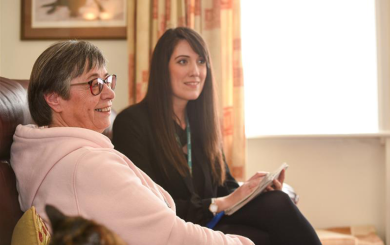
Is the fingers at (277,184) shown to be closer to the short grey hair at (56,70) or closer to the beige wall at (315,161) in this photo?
the short grey hair at (56,70)

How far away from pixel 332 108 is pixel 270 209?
1.57 meters

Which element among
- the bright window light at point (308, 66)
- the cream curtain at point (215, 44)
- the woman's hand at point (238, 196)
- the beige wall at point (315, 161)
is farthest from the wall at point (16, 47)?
the woman's hand at point (238, 196)

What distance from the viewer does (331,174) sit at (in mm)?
3215

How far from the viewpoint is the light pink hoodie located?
1088mm

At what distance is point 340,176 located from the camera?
321cm

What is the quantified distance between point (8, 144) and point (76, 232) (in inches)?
32.3

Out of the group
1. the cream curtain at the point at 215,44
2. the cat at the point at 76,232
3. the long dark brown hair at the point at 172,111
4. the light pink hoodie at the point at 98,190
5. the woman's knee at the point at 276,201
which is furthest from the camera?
the cream curtain at the point at 215,44

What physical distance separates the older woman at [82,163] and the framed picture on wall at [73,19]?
6.05ft

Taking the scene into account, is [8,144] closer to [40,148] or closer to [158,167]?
[40,148]

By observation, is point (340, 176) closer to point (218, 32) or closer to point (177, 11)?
point (218, 32)

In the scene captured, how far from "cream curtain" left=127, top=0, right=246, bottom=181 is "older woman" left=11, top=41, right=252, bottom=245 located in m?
1.63

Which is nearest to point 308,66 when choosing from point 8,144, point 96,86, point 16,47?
point 16,47

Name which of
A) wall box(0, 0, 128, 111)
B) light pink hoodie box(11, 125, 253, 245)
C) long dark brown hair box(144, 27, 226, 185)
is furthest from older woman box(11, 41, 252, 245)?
wall box(0, 0, 128, 111)

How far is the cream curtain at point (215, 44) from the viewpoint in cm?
302
